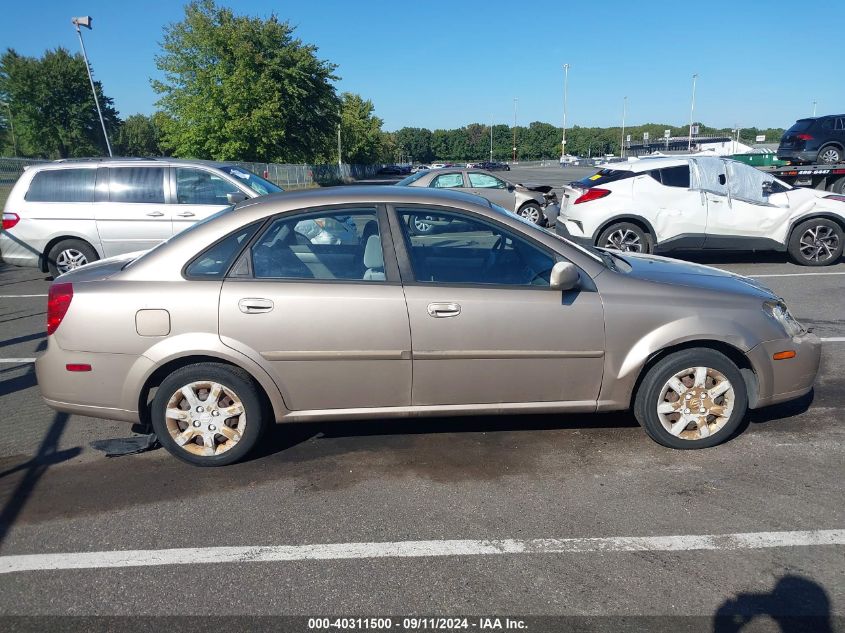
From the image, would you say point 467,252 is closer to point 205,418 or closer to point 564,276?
point 564,276

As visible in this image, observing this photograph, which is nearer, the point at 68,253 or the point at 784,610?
the point at 784,610

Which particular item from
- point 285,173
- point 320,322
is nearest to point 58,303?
point 320,322

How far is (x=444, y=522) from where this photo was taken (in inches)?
135

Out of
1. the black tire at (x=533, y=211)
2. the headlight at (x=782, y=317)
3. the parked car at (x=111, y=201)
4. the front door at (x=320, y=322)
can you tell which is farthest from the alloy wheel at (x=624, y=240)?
the front door at (x=320, y=322)

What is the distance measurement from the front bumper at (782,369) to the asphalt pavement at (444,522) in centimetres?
33

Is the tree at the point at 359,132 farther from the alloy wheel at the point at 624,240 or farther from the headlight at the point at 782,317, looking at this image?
the headlight at the point at 782,317

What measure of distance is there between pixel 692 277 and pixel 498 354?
58.2 inches

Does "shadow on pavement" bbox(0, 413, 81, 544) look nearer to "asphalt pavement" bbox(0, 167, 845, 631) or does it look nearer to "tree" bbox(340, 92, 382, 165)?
"asphalt pavement" bbox(0, 167, 845, 631)

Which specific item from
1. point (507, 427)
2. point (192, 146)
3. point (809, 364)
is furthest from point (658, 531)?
point (192, 146)

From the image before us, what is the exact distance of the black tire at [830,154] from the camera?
1861 centimetres

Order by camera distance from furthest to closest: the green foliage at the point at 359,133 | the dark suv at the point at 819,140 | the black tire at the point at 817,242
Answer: the green foliage at the point at 359,133 < the dark suv at the point at 819,140 < the black tire at the point at 817,242

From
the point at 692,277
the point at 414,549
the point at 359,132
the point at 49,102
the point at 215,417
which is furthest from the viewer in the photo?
the point at 359,132

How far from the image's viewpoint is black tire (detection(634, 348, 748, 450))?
13.2 feet

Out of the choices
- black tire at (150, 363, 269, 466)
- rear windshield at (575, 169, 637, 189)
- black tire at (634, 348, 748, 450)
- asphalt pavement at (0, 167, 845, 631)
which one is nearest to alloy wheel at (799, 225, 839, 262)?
rear windshield at (575, 169, 637, 189)
